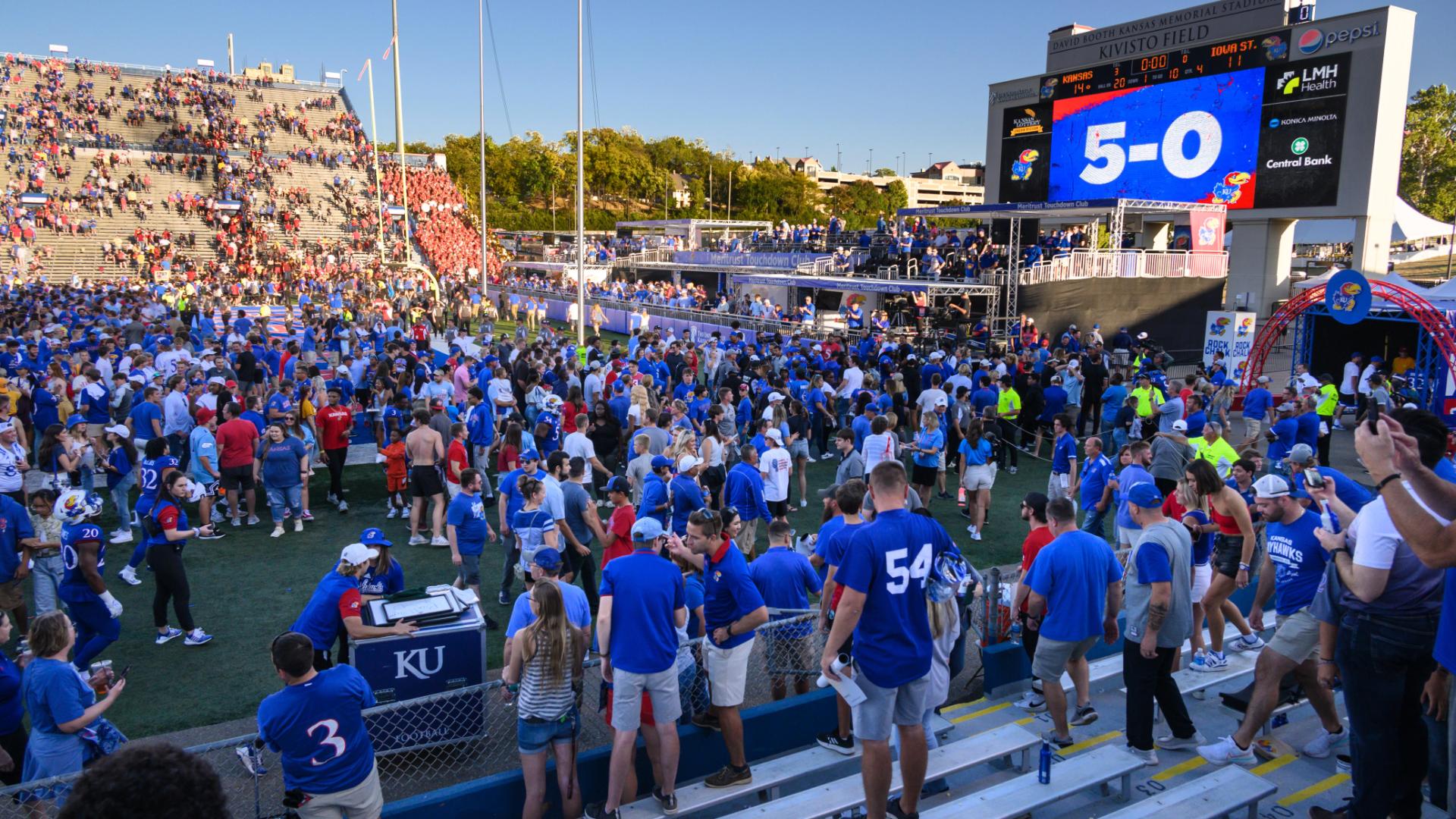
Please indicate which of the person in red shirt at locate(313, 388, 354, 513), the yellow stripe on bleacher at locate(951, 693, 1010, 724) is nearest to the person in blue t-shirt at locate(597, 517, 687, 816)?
the yellow stripe on bleacher at locate(951, 693, 1010, 724)

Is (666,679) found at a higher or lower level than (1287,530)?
lower

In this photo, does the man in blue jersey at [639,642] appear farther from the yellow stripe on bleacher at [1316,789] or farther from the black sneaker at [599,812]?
the yellow stripe on bleacher at [1316,789]

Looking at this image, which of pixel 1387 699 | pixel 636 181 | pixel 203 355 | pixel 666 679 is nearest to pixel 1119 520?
pixel 1387 699

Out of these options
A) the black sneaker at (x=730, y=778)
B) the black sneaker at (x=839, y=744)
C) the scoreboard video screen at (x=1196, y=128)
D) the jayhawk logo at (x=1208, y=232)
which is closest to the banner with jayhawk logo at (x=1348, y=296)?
the jayhawk logo at (x=1208, y=232)

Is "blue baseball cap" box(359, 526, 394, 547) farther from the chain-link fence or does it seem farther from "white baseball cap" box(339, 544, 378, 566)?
the chain-link fence

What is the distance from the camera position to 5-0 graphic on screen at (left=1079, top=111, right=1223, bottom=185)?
2869cm

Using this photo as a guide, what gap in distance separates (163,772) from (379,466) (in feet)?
40.8

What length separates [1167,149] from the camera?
29828 mm

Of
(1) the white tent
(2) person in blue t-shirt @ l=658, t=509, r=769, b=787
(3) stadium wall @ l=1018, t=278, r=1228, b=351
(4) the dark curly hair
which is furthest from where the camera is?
(1) the white tent

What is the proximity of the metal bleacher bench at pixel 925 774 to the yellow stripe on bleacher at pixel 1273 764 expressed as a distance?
0.94 m

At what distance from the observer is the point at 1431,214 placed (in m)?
59.1

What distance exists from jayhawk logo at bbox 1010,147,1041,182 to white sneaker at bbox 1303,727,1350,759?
3193 cm

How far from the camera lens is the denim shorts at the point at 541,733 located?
4582mm

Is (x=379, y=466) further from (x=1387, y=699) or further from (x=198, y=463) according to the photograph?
(x=1387, y=699)
